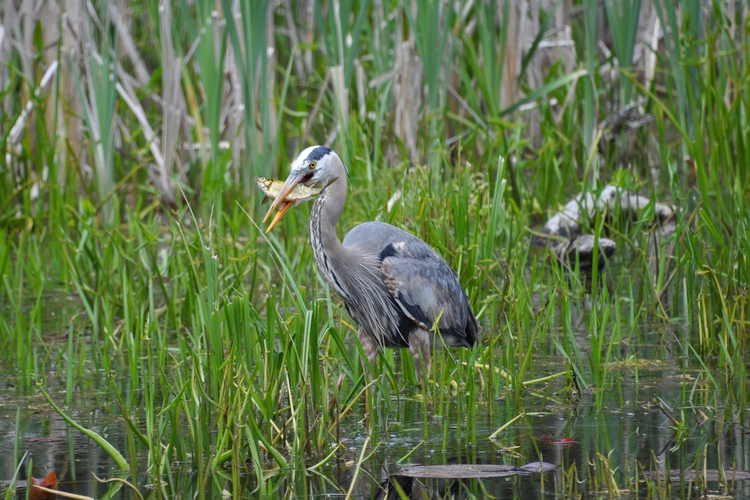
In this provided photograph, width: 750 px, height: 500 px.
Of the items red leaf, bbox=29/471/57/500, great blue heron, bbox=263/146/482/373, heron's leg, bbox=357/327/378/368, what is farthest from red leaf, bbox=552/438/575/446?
red leaf, bbox=29/471/57/500

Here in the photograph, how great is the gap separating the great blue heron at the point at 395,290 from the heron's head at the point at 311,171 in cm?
7

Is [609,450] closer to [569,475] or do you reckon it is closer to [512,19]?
[569,475]

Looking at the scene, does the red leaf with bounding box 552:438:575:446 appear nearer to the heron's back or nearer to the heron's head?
the heron's back

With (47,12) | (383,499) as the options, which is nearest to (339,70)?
(47,12)

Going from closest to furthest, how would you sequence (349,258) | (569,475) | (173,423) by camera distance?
(569,475), (173,423), (349,258)

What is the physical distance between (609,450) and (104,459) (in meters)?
1.47

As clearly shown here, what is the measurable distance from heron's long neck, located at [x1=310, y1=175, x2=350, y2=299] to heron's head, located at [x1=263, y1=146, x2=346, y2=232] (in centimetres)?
4

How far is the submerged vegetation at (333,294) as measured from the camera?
2.96 metres

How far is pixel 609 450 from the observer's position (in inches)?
116

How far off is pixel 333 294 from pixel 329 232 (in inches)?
51.2

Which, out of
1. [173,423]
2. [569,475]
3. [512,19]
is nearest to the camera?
[569,475]

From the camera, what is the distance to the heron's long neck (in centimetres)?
353

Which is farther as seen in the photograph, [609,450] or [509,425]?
[509,425]

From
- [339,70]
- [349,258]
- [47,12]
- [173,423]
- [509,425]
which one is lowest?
[509,425]
